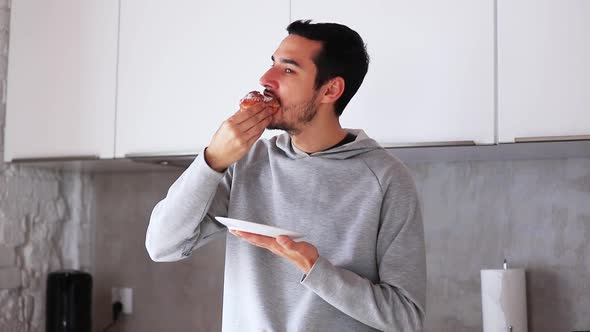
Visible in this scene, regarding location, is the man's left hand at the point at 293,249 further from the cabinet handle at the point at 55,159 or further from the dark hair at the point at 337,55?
the cabinet handle at the point at 55,159

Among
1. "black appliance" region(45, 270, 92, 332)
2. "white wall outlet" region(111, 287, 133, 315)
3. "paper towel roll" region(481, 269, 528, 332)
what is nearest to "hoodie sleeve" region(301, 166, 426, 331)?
"paper towel roll" region(481, 269, 528, 332)

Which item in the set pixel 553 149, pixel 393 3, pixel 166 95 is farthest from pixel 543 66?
pixel 166 95

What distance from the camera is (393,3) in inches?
83.6

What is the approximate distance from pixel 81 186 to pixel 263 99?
1545 mm

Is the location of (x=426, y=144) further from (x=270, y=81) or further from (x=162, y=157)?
(x=162, y=157)

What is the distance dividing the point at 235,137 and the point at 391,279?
367mm

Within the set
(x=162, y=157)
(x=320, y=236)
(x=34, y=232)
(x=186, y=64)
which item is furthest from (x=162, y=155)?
(x=320, y=236)

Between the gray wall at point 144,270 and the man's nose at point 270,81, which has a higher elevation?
the man's nose at point 270,81

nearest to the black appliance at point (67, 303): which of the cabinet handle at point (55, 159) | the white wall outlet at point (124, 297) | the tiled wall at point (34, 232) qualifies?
the tiled wall at point (34, 232)

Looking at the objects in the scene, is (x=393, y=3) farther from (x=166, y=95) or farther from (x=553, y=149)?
(x=166, y=95)

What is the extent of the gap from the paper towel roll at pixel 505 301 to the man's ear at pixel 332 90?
89 cm

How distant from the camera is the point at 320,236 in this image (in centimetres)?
145

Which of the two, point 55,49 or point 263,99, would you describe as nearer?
point 263,99

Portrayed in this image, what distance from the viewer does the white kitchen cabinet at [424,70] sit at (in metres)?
2.03
